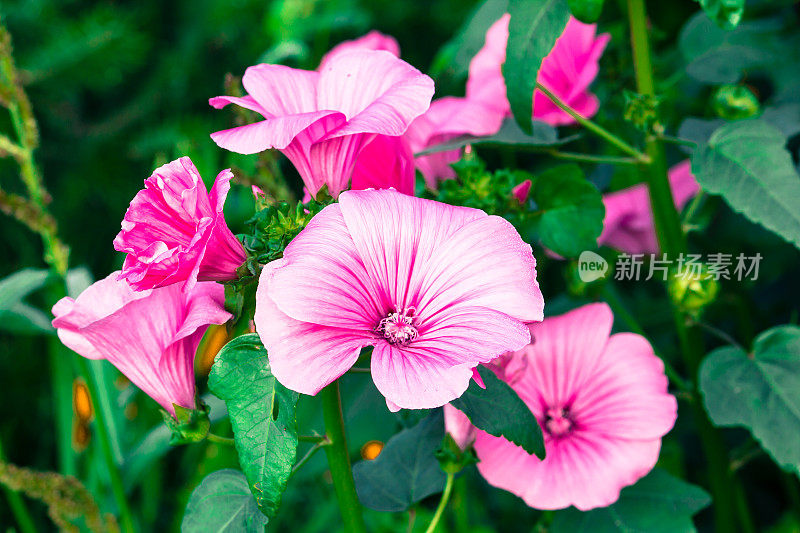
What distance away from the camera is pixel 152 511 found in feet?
3.54

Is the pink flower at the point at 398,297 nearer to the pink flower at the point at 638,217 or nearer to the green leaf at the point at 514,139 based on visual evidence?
the green leaf at the point at 514,139

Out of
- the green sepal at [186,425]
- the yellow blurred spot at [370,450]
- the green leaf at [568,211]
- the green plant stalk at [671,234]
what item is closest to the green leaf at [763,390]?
the green plant stalk at [671,234]

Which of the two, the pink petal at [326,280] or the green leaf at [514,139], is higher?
the pink petal at [326,280]

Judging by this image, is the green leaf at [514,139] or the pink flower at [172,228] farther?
the green leaf at [514,139]

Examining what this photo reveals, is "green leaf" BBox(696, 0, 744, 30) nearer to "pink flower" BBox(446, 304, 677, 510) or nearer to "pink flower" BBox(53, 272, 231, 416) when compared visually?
"pink flower" BBox(446, 304, 677, 510)

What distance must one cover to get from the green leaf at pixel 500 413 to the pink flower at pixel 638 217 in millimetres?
369

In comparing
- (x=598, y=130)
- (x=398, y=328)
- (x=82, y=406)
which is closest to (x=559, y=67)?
(x=598, y=130)

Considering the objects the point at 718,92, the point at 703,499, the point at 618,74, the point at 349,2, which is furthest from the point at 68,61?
the point at 703,499

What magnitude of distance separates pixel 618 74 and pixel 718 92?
108mm

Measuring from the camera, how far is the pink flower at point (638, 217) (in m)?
0.77

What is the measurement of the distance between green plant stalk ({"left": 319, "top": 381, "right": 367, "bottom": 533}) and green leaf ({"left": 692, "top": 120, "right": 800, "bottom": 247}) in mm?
313

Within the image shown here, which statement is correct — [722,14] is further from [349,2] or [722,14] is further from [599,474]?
[349,2]

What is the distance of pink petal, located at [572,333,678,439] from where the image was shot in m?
0.54

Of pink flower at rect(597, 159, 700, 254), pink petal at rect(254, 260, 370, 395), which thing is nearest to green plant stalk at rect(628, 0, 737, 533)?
pink flower at rect(597, 159, 700, 254)
